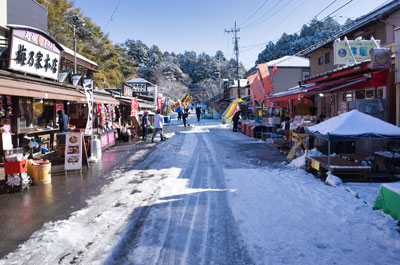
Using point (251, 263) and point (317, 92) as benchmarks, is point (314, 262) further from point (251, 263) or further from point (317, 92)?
point (317, 92)

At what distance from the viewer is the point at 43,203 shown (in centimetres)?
611

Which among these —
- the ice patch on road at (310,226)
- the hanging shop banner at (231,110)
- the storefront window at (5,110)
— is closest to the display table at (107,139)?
the storefront window at (5,110)

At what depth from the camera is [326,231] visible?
452 centimetres

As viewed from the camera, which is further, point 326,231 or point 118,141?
point 118,141

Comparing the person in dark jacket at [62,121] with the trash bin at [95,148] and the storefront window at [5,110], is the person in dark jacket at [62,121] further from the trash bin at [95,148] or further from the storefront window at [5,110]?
the storefront window at [5,110]

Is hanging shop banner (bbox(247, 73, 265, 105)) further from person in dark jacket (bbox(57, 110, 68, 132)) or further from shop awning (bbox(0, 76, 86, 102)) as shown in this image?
shop awning (bbox(0, 76, 86, 102))

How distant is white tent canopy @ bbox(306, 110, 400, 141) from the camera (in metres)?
7.28

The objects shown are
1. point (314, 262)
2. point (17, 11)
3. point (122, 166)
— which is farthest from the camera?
point (17, 11)

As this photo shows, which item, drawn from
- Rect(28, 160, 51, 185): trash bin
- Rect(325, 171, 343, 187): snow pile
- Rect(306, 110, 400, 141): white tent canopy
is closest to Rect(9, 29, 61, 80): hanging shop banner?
Rect(28, 160, 51, 185): trash bin

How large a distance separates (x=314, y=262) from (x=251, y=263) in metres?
0.79

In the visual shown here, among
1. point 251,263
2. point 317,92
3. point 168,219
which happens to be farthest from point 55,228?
point 317,92

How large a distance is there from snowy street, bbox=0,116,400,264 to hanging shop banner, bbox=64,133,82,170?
1945 millimetres

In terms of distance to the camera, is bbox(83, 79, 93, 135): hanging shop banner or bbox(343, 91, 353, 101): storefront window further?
bbox(343, 91, 353, 101): storefront window

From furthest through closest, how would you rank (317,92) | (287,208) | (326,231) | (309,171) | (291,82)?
(291,82) < (317,92) < (309,171) < (287,208) < (326,231)
